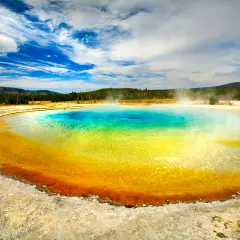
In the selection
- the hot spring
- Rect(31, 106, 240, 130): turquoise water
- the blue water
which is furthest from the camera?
the blue water

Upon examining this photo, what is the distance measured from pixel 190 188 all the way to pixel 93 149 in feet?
22.4

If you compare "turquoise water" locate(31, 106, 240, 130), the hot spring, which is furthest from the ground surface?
"turquoise water" locate(31, 106, 240, 130)

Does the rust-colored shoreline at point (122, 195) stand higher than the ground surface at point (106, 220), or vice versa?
the ground surface at point (106, 220)

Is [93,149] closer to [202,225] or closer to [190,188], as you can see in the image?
[190,188]

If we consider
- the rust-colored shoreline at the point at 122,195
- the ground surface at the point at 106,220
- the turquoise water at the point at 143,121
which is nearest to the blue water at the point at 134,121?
the turquoise water at the point at 143,121

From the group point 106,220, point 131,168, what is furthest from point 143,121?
point 106,220

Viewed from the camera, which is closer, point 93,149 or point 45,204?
point 45,204

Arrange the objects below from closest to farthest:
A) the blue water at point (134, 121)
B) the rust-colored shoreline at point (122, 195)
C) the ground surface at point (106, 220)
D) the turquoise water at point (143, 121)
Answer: the ground surface at point (106, 220)
the rust-colored shoreline at point (122, 195)
the turquoise water at point (143, 121)
the blue water at point (134, 121)

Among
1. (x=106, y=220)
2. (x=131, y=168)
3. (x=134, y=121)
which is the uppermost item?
(x=106, y=220)

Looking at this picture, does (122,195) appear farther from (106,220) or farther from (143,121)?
(143,121)

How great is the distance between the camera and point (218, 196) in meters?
6.42

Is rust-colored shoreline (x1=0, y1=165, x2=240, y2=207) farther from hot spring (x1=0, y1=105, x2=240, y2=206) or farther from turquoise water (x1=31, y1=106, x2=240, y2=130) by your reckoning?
turquoise water (x1=31, y1=106, x2=240, y2=130)

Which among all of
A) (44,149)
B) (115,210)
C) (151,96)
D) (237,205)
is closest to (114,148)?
(44,149)

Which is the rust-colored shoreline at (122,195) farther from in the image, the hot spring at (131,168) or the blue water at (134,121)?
the blue water at (134,121)
